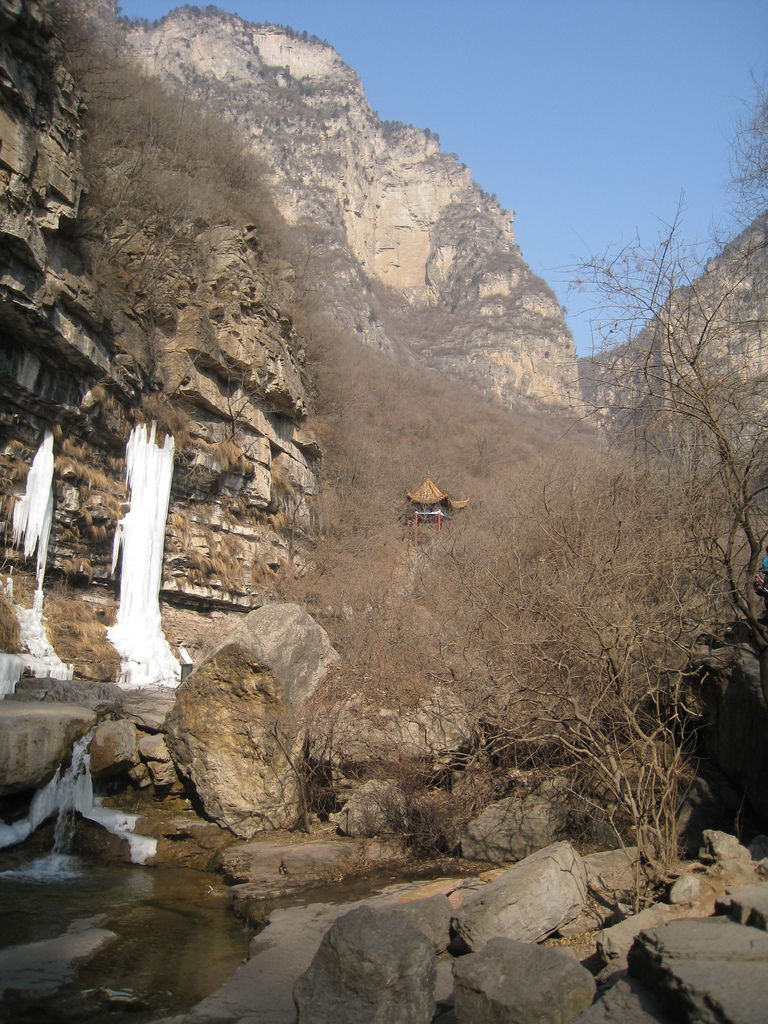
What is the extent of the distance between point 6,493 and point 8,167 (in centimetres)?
608

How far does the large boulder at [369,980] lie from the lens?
12.9ft

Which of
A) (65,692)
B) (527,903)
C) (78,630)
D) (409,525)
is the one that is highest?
(409,525)

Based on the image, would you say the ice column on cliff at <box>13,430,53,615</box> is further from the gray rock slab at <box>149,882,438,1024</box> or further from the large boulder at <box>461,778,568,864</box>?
the gray rock slab at <box>149,882,438,1024</box>

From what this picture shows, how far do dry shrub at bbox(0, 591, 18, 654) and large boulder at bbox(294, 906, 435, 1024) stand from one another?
1211 cm

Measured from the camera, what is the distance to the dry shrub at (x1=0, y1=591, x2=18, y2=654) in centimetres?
1447

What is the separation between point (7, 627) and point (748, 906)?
45.9 ft

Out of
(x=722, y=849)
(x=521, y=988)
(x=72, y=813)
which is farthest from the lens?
(x=72, y=813)

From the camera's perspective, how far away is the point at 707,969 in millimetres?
3520

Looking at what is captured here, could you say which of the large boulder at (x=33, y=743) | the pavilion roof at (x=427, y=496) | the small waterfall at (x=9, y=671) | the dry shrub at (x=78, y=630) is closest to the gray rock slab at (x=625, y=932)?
the large boulder at (x=33, y=743)

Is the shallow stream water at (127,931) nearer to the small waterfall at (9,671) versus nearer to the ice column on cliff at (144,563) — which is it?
the small waterfall at (9,671)

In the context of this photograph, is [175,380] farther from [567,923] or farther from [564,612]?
[567,923]

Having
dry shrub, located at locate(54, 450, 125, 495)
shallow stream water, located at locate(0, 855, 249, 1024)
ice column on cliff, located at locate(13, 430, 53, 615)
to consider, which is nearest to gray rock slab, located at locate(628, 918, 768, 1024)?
shallow stream water, located at locate(0, 855, 249, 1024)

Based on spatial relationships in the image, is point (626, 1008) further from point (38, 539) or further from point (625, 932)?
point (38, 539)

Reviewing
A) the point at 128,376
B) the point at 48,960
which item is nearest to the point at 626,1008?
the point at 48,960
